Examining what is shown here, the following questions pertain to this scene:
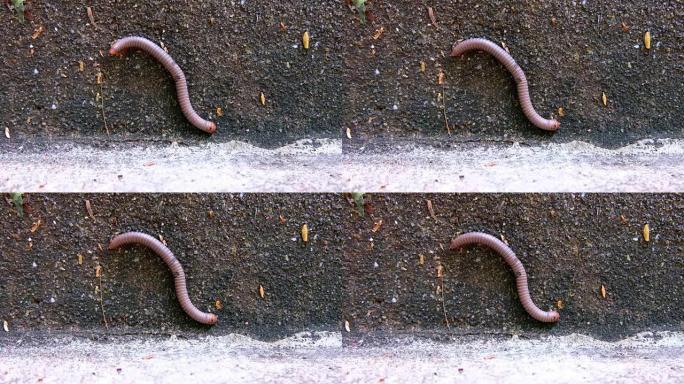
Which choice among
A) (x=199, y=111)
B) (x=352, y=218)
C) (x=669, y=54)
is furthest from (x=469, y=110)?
(x=199, y=111)

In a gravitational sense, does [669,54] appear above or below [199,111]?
above

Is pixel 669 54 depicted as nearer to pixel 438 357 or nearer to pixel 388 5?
pixel 388 5

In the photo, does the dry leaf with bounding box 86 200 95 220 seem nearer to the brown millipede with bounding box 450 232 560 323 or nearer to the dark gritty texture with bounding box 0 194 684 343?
the dark gritty texture with bounding box 0 194 684 343

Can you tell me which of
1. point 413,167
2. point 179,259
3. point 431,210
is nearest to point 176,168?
point 179,259

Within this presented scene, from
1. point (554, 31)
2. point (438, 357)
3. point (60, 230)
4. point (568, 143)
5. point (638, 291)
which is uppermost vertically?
point (554, 31)


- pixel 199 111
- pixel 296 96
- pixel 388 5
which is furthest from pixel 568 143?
pixel 199 111

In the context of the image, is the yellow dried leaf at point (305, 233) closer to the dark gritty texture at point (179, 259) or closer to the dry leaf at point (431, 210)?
the dark gritty texture at point (179, 259)

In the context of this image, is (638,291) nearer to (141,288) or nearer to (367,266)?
(367,266)
